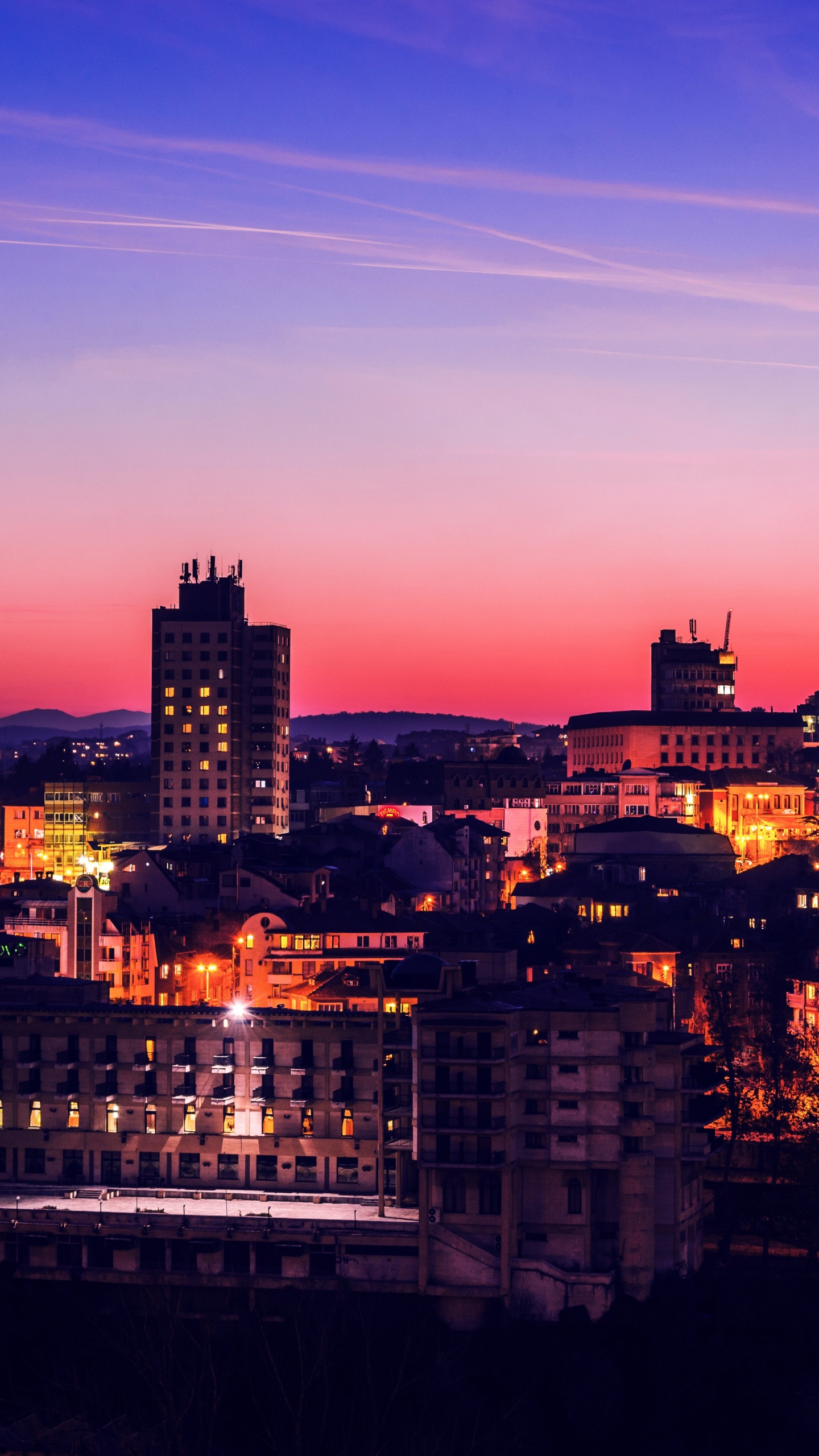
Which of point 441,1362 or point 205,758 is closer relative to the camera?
point 441,1362

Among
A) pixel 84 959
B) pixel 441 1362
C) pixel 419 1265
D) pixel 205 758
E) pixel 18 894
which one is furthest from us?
pixel 205 758

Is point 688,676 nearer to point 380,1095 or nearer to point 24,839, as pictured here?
point 24,839

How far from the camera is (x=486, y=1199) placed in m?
46.1

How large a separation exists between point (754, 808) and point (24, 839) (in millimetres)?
42137

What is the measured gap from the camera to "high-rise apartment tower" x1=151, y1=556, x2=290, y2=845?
12731 cm

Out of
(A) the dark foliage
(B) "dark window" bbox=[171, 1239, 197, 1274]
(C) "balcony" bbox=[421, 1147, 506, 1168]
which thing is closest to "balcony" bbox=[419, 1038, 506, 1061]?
(C) "balcony" bbox=[421, 1147, 506, 1168]

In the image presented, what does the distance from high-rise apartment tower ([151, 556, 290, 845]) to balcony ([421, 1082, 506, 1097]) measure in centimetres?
8079

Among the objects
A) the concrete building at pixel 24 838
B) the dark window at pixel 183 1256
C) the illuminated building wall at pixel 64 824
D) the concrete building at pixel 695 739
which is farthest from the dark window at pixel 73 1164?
the concrete building at pixel 695 739

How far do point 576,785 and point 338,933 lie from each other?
5887 centimetres

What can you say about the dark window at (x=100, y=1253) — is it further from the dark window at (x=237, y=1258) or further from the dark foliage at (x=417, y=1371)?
the dark window at (x=237, y=1258)

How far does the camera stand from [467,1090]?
152 ft

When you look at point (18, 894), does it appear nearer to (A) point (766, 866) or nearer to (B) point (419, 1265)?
(A) point (766, 866)

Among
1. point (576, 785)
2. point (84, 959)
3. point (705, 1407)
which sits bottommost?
point (705, 1407)

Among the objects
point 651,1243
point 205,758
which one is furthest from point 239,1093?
point 205,758
